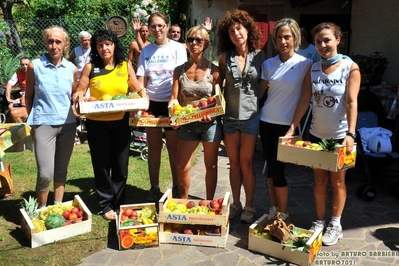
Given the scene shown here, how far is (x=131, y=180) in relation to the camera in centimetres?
595

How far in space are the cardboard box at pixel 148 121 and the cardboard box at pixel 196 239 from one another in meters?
1.11

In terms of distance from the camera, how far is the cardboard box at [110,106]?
3934 mm

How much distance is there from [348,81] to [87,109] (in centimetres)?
254

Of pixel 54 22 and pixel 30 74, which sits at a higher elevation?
pixel 54 22

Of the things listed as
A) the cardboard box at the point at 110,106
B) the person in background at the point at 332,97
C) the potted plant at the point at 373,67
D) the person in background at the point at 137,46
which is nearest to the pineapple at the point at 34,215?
the cardboard box at the point at 110,106

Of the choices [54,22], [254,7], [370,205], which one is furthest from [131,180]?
[54,22]

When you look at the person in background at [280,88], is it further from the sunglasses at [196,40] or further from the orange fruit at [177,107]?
the orange fruit at [177,107]

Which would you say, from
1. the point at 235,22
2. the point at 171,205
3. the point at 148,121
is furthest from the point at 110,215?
the point at 235,22

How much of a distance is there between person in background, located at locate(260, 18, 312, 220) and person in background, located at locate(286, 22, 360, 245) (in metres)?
0.10

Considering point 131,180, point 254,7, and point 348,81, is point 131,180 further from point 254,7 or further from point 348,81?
point 254,7

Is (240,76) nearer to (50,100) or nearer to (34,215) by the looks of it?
(50,100)

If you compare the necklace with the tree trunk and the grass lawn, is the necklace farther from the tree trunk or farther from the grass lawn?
the tree trunk

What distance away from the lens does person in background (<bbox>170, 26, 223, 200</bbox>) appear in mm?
3969

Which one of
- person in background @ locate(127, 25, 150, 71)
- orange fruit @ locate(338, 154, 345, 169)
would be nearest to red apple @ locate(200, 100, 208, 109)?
orange fruit @ locate(338, 154, 345, 169)
